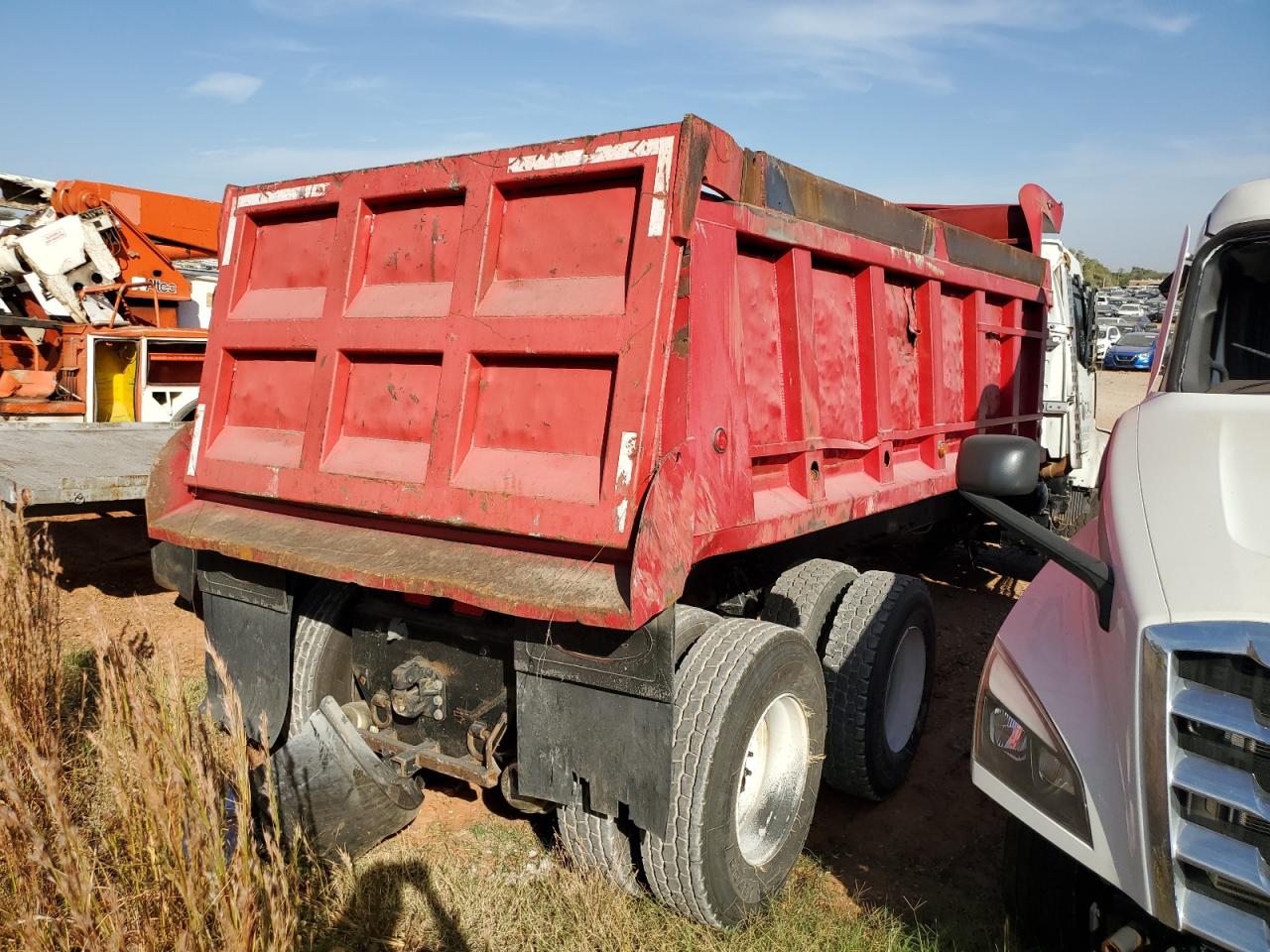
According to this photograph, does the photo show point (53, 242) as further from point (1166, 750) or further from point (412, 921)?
point (1166, 750)

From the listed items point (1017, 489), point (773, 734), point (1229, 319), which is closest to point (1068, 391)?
point (1229, 319)

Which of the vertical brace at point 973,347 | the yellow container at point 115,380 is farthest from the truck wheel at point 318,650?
the yellow container at point 115,380

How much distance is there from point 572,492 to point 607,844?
1.22 metres

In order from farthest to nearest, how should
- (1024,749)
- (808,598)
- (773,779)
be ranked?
(808,598)
(773,779)
(1024,749)

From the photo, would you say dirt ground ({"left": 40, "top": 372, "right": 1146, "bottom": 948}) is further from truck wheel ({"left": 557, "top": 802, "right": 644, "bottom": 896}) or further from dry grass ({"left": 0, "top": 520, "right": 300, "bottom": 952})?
truck wheel ({"left": 557, "top": 802, "right": 644, "bottom": 896})

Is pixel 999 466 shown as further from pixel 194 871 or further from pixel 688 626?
pixel 194 871

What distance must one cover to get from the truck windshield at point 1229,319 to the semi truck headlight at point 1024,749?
1.34 meters

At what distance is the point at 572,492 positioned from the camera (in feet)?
9.07

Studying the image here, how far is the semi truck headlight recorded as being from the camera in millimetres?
2236

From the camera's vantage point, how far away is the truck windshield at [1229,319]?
121 inches

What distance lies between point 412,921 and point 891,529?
302 centimetres

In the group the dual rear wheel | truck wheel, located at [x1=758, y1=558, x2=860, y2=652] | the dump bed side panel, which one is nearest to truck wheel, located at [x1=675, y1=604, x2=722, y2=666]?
the dual rear wheel

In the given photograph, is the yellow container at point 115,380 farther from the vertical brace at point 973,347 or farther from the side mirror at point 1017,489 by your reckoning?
the side mirror at point 1017,489

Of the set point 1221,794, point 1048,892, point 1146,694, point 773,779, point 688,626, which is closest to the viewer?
point 1221,794
